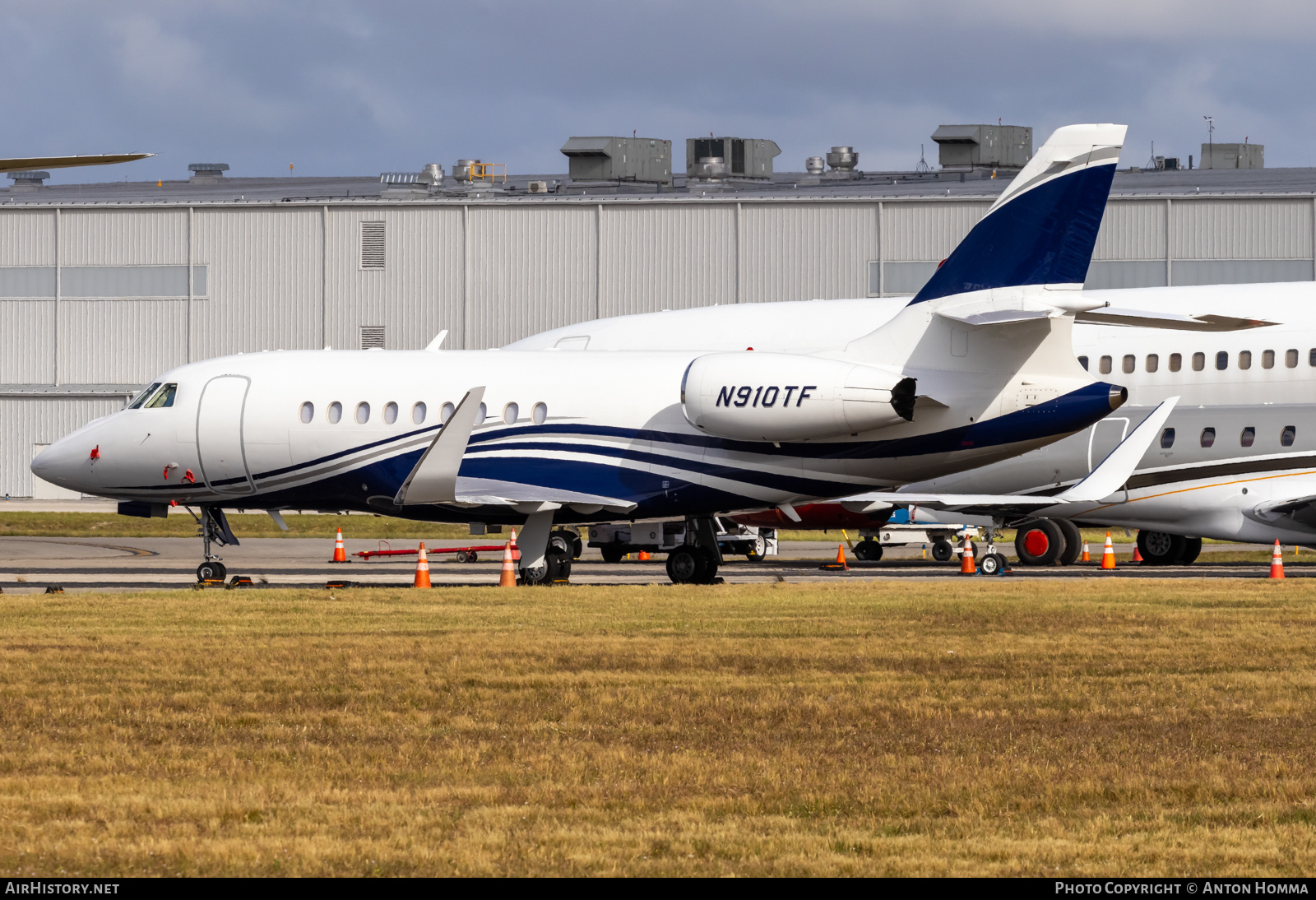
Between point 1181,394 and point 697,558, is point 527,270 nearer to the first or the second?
point 1181,394

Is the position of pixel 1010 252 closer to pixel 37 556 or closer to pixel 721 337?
pixel 721 337

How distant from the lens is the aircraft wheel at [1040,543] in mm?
30719

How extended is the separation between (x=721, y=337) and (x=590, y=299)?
26.1 m

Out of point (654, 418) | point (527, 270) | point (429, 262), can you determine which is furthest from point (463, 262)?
point (654, 418)

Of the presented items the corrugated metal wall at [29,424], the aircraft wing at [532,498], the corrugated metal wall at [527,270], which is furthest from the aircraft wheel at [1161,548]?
the corrugated metal wall at [29,424]

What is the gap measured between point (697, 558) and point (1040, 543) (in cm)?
1031

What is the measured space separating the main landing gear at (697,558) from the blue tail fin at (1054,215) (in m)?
5.88

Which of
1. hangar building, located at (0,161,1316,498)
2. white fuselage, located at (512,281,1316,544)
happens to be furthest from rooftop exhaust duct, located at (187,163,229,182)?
white fuselage, located at (512,281,1316,544)

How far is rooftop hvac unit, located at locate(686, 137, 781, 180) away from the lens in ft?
218

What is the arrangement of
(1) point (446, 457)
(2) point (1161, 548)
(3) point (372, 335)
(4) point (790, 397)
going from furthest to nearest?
1. (3) point (372, 335)
2. (2) point (1161, 548)
3. (1) point (446, 457)
4. (4) point (790, 397)

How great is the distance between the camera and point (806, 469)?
68.0 ft

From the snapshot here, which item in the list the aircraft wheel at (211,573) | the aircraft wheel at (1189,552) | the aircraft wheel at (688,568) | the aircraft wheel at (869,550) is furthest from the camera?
the aircraft wheel at (869,550)

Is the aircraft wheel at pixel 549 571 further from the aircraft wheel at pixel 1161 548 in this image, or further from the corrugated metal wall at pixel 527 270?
the corrugated metal wall at pixel 527 270

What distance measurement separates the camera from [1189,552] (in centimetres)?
3117
